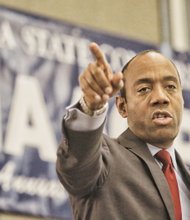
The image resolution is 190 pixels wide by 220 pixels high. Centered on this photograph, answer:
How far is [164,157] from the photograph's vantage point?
1271mm

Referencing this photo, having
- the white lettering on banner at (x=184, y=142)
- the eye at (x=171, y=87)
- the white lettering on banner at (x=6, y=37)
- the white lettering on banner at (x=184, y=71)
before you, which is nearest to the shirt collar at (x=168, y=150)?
the eye at (x=171, y=87)

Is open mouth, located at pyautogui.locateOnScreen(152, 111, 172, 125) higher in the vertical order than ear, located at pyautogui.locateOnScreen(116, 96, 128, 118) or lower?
lower

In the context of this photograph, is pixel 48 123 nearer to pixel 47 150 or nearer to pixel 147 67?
pixel 47 150

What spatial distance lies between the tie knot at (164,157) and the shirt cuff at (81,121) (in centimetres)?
18

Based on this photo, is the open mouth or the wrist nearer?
the wrist

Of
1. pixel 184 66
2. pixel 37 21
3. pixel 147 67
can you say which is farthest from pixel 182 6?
pixel 147 67

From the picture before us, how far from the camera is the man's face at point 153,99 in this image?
49.3 inches

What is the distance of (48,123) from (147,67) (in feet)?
5.84

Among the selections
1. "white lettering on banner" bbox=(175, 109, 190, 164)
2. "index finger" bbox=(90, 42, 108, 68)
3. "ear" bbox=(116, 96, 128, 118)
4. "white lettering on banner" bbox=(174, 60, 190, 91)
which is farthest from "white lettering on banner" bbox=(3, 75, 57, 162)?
"index finger" bbox=(90, 42, 108, 68)

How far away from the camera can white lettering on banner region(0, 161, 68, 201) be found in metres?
2.85

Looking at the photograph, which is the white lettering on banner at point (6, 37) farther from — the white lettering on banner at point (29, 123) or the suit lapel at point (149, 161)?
the suit lapel at point (149, 161)

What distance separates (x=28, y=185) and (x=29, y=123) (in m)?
0.29

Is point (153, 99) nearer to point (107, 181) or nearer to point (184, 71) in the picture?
point (107, 181)

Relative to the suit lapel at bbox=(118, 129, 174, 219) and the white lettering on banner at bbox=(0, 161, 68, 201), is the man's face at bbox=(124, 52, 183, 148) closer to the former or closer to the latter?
the suit lapel at bbox=(118, 129, 174, 219)
